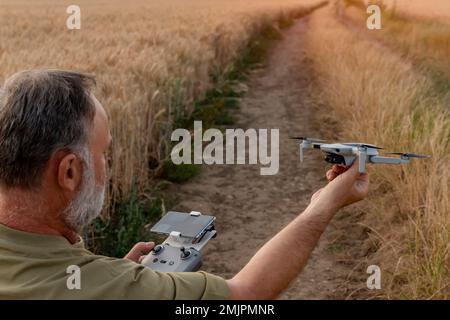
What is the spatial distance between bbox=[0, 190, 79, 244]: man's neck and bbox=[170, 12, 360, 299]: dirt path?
2432 millimetres

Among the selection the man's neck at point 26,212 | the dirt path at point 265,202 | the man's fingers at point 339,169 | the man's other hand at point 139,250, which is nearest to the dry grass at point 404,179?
the dirt path at point 265,202

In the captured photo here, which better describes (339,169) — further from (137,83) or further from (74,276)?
(137,83)

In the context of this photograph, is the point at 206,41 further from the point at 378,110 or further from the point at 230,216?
the point at 230,216

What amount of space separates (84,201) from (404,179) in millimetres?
3221

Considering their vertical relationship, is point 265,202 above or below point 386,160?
below

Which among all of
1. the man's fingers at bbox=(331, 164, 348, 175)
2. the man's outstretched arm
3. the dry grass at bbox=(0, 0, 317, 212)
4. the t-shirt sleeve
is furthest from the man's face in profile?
the dry grass at bbox=(0, 0, 317, 212)

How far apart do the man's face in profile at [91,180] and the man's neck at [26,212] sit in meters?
0.05

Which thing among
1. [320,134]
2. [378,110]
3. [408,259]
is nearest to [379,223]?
[408,259]

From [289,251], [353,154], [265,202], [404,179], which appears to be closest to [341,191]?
[353,154]

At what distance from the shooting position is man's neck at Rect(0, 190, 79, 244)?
Result: 139 cm

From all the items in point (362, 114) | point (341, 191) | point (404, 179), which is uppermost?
point (341, 191)

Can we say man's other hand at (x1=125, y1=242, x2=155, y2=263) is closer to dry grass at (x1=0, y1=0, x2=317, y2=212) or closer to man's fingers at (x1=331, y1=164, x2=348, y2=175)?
man's fingers at (x1=331, y1=164, x2=348, y2=175)

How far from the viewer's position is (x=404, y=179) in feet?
13.8
